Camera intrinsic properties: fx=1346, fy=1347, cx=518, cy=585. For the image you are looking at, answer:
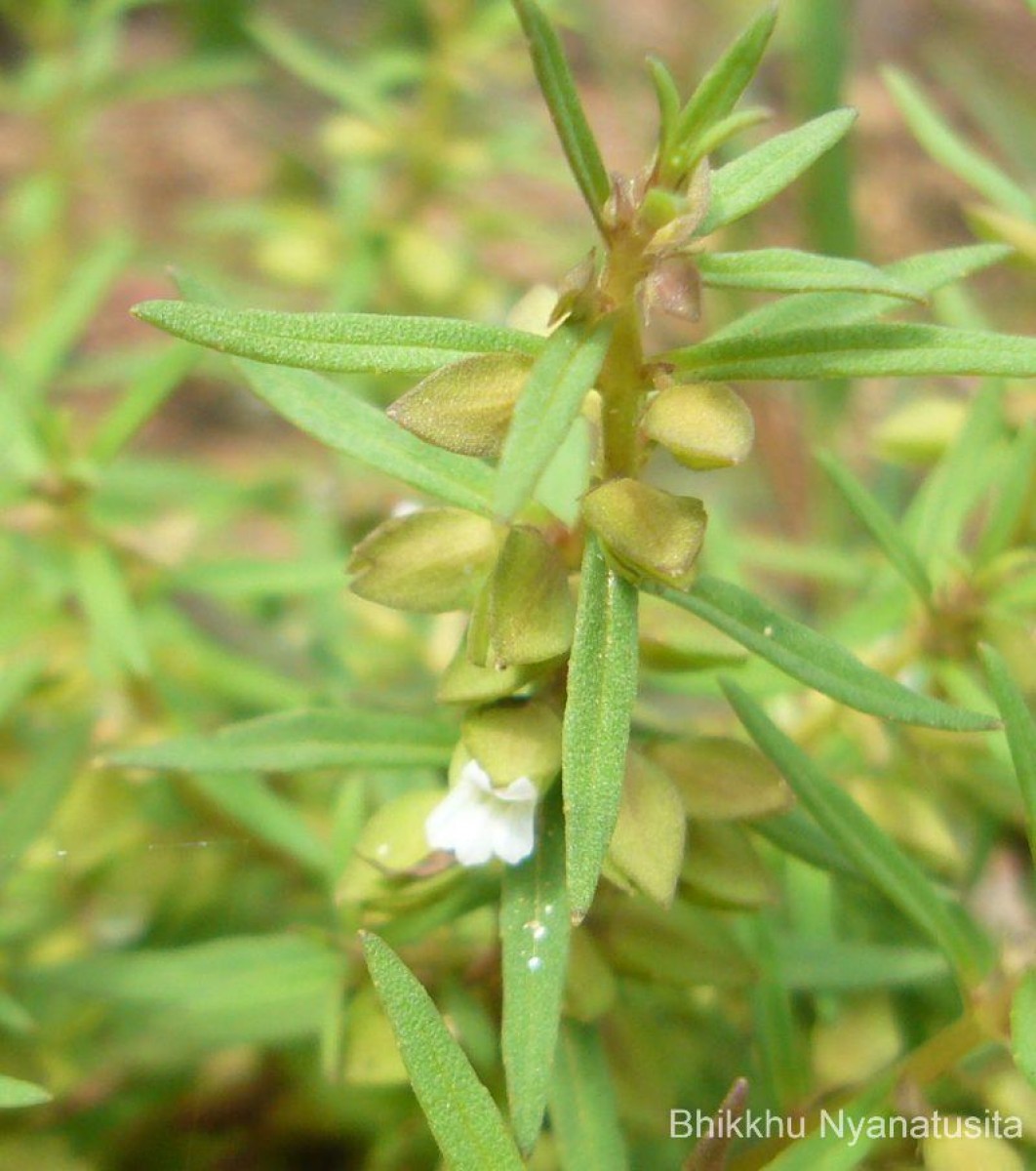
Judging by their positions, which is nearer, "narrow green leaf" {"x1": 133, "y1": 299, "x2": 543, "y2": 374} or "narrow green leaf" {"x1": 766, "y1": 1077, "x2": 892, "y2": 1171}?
"narrow green leaf" {"x1": 133, "y1": 299, "x2": 543, "y2": 374}

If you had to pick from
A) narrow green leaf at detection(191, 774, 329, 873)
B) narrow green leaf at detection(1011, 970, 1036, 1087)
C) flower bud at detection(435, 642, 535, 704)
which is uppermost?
narrow green leaf at detection(191, 774, 329, 873)

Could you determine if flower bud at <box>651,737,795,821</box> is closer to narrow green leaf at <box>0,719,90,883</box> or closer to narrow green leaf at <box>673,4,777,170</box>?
narrow green leaf at <box>673,4,777,170</box>

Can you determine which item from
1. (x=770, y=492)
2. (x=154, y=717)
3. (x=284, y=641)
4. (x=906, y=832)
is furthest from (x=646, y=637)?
(x=770, y=492)

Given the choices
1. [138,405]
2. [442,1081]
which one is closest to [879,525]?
[442,1081]

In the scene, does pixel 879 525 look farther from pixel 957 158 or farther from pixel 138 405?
pixel 138 405

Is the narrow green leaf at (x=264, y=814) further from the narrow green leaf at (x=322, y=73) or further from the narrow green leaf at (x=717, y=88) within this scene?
the narrow green leaf at (x=322, y=73)

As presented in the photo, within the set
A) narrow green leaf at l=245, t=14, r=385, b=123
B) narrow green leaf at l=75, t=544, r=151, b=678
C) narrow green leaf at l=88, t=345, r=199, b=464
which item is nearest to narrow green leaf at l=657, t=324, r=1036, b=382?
narrow green leaf at l=75, t=544, r=151, b=678

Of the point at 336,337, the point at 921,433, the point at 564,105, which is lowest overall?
the point at 336,337
